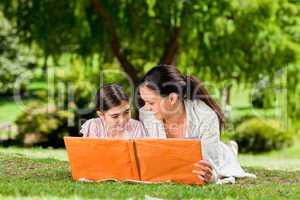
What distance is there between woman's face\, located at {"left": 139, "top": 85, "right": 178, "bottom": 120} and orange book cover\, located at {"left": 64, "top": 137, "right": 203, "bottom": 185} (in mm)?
458

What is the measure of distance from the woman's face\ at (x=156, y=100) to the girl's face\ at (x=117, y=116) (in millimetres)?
229

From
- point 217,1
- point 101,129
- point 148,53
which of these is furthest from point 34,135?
point 101,129

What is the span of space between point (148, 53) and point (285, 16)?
3.58m

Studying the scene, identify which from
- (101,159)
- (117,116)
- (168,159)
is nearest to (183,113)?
(117,116)

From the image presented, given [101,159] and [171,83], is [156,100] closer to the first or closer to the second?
[171,83]

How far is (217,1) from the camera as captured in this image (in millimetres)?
17531

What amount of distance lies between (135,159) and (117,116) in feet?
1.94

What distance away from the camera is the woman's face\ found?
21.1ft

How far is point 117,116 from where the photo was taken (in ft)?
22.0

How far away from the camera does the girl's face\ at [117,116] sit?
6.66m

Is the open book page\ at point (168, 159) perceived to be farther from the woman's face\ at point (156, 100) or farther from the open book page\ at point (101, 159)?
the woman's face\ at point (156, 100)

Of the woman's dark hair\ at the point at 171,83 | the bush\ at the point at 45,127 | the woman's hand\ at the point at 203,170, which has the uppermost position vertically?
the woman's dark hair\ at the point at 171,83

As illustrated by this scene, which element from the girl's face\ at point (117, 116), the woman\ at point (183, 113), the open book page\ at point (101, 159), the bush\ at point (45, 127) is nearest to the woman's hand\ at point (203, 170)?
the woman\ at point (183, 113)

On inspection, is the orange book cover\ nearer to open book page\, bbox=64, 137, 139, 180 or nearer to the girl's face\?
open book page\, bbox=64, 137, 139, 180
